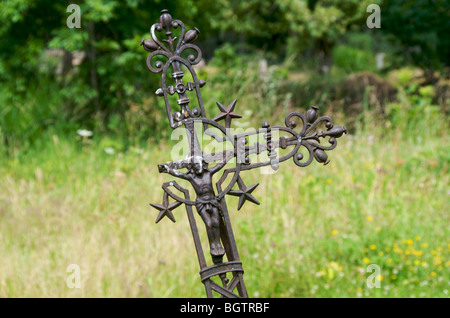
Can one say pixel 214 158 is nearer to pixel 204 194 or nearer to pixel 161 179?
pixel 204 194

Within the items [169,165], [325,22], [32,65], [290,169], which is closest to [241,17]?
[325,22]

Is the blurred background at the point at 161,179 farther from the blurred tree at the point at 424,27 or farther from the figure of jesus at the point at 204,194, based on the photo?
the figure of jesus at the point at 204,194

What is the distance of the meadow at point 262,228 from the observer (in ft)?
10.8

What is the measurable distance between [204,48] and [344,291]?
16.4 metres

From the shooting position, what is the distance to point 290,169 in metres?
4.63

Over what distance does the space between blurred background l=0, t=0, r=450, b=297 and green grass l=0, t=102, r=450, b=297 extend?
12 millimetres

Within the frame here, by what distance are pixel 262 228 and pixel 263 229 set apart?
0.06 meters

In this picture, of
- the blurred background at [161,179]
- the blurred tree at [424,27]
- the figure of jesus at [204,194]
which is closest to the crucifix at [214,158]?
the figure of jesus at [204,194]

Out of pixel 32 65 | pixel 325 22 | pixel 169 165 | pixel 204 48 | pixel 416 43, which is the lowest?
pixel 169 165

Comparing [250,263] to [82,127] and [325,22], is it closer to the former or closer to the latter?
[82,127]

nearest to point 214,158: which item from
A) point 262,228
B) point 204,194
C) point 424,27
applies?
point 204,194

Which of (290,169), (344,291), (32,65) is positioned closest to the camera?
(344,291)

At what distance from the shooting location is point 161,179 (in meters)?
4.50

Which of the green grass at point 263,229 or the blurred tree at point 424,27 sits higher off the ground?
the blurred tree at point 424,27
